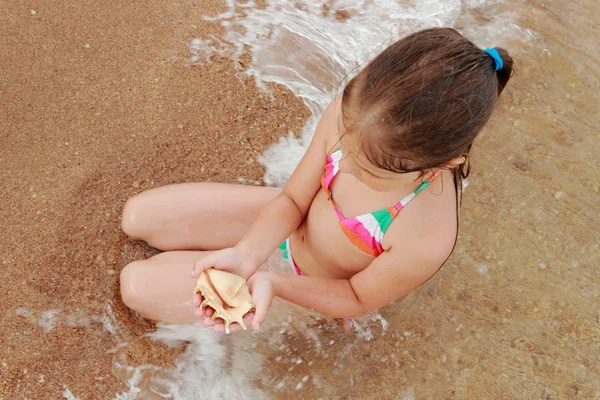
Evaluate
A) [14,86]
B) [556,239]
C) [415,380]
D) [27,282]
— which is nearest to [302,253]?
[415,380]

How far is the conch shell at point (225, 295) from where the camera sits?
64.6 inches

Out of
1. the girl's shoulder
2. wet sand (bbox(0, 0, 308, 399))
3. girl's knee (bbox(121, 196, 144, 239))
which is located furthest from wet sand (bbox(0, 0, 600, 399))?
the girl's shoulder

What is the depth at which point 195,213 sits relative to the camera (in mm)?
2271

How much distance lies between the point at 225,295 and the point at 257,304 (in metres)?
0.11

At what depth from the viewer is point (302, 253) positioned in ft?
7.17

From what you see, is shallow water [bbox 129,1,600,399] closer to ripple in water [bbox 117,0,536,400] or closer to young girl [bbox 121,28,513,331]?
ripple in water [bbox 117,0,536,400]

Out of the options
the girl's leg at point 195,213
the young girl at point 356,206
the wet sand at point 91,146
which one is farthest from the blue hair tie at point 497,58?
the wet sand at point 91,146

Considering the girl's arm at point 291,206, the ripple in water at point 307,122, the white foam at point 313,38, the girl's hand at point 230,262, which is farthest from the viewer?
the white foam at point 313,38

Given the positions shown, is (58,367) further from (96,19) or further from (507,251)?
Result: (507,251)

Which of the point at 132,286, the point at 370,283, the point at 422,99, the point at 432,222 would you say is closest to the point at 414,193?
the point at 432,222

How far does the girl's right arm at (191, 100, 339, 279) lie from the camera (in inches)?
74.2

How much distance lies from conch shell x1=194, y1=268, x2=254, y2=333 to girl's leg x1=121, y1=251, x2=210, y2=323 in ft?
1.58

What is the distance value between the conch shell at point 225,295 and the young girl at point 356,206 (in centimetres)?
5

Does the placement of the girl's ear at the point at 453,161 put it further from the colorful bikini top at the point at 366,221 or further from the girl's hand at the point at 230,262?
the girl's hand at the point at 230,262
